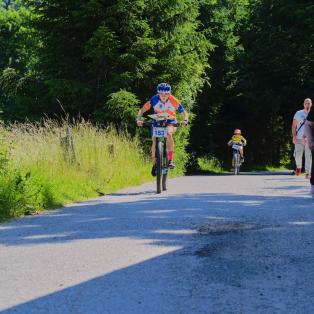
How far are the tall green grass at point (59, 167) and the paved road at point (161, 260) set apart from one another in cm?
60

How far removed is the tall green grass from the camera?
891cm

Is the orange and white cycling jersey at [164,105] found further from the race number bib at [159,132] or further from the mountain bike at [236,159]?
the mountain bike at [236,159]

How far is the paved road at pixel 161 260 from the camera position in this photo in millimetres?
4172

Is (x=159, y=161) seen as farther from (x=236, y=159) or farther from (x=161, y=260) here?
(x=236, y=159)

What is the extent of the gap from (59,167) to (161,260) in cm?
739

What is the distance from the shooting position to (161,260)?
211 inches

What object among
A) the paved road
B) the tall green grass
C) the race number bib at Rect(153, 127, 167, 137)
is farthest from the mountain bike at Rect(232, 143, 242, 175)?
the paved road

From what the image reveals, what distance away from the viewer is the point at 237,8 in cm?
4600

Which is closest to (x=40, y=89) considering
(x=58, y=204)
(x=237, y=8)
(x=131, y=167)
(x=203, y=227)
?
(x=131, y=167)

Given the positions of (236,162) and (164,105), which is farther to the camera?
(236,162)

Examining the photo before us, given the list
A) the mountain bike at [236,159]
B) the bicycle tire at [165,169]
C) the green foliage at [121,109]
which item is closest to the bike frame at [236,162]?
the mountain bike at [236,159]

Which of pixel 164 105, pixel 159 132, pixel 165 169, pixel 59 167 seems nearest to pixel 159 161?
pixel 165 169

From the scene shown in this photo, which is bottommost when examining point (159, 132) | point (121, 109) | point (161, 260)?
point (161, 260)

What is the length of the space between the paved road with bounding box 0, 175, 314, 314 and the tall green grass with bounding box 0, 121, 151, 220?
0.60m
